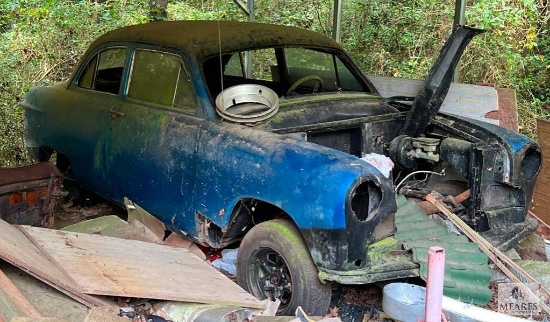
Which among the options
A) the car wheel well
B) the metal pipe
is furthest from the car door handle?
the metal pipe

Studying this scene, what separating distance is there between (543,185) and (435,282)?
11.9ft

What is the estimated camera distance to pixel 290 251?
3.52 metres

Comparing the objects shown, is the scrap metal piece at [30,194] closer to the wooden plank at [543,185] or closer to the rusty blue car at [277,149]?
the rusty blue car at [277,149]

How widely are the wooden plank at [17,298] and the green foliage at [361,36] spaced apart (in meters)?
5.38

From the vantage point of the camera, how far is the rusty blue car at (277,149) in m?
3.41

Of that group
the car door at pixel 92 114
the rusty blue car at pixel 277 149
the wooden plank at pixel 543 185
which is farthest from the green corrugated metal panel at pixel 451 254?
the car door at pixel 92 114

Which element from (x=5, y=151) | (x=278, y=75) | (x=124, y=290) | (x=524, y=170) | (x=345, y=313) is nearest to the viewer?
(x=124, y=290)

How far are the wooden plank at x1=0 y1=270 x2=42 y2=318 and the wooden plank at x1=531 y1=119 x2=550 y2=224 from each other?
4.44 meters

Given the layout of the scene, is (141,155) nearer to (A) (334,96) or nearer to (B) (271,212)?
(B) (271,212)

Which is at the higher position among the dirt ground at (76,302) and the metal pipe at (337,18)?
the metal pipe at (337,18)

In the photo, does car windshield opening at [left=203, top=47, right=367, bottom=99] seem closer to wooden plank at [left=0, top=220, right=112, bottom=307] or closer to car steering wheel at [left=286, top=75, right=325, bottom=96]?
car steering wheel at [left=286, top=75, right=325, bottom=96]

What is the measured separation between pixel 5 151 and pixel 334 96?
200 inches

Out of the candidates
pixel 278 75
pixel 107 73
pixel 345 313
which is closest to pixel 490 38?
pixel 278 75

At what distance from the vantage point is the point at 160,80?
4781 millimetres
